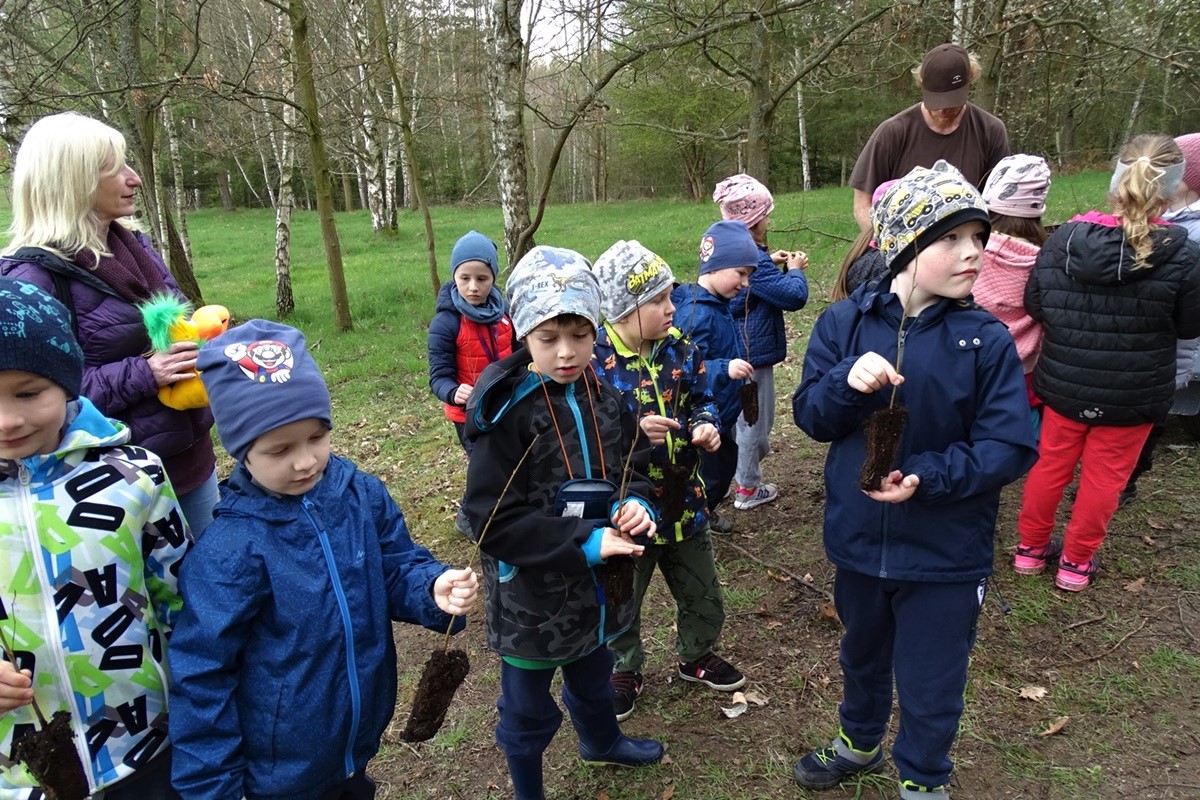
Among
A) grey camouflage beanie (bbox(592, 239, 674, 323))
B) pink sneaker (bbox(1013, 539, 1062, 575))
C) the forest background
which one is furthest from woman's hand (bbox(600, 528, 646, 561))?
the forest background

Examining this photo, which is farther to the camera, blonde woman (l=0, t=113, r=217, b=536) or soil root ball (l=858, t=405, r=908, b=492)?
blonde woman (l=0, t=113, r=217, b=536)

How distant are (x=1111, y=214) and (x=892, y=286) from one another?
1934 mm

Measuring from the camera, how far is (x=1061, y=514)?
14.7 feet

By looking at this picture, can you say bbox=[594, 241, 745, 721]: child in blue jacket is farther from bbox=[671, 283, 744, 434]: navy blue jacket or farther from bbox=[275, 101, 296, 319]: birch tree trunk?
bbox=[275, 101, 296, 319]: birch tree trunk

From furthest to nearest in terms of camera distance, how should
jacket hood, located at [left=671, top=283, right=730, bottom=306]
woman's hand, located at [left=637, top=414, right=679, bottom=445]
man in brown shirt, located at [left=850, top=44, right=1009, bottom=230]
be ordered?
1. man in brown shirt, located at [left=850, top=44, right=1009, bottom=230]
2. jacket hood, located at [left=671, top=283, right=730, bottom=306]
3. woman's hand, located at [left=637, top=414, right=679, bottom=445]

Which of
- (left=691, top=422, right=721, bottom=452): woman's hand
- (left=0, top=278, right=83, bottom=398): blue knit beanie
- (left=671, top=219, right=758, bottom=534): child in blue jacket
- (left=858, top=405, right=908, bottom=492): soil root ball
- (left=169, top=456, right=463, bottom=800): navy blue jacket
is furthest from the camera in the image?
(left=671, top=219, right=758, bottom=534): child in blue jacket

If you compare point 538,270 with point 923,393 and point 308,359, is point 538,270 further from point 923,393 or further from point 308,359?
point 923,393

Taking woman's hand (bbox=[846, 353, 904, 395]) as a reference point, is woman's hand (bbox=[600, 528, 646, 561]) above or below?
below

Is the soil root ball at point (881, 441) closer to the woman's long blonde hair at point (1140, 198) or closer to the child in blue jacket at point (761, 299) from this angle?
the child in blue jacket at point (761, 299)

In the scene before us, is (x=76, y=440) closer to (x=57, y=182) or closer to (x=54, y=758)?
(x=54, y=758)

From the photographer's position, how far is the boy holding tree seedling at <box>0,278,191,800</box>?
159 cm

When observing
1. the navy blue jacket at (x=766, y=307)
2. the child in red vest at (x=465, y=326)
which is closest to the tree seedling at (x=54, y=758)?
the child in red vest at (x=465, y=326)

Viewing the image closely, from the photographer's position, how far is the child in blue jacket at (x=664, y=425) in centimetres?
273

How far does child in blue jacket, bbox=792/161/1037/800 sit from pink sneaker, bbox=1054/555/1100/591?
6.34 ft
